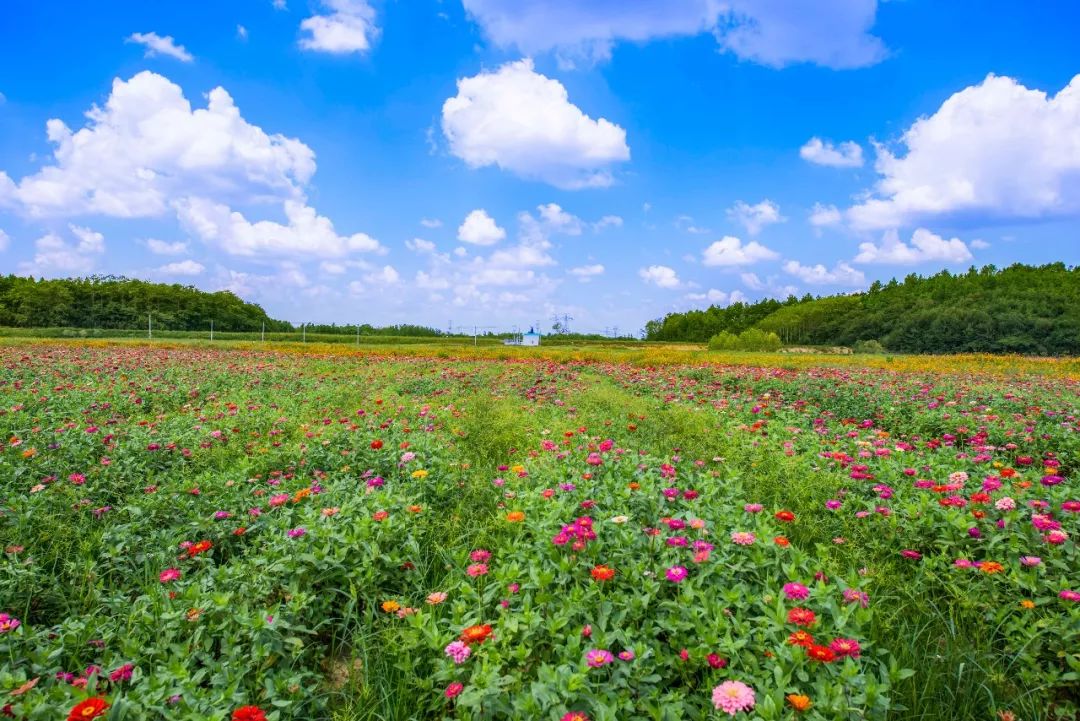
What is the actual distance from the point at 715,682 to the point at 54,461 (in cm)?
528

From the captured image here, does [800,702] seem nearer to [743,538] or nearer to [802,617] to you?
[802,617]

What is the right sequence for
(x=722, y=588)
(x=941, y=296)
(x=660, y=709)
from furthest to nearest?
1. (x=941, y=296)
2. (x=722, y=588)
3. (x=660, y=709)

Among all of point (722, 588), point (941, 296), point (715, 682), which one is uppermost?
point (941, 296)

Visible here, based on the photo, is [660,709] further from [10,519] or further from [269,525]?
[10,519]

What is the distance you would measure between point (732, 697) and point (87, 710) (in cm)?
188

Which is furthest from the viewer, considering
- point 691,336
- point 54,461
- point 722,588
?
point 691,336

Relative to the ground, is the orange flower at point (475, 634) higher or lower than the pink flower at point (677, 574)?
lower

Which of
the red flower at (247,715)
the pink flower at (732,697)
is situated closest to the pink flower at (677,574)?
the pink flower at (732,697)

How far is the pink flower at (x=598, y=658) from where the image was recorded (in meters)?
1.83

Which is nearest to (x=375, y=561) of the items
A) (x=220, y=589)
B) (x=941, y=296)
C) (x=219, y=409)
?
(x=220, y=589)

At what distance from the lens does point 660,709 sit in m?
1.74

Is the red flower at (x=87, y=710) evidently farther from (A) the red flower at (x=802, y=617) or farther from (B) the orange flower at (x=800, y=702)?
(A) the red flower at (x=802, y=617)

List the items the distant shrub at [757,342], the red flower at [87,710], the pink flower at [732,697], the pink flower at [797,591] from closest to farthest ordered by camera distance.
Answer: the red flower at [87,710] → the pink flower at [732,697] → the pink flower at [797,591] → the distant shrub at [757,342]

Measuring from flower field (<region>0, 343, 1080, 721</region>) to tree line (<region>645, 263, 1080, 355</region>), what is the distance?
58.4 metres
